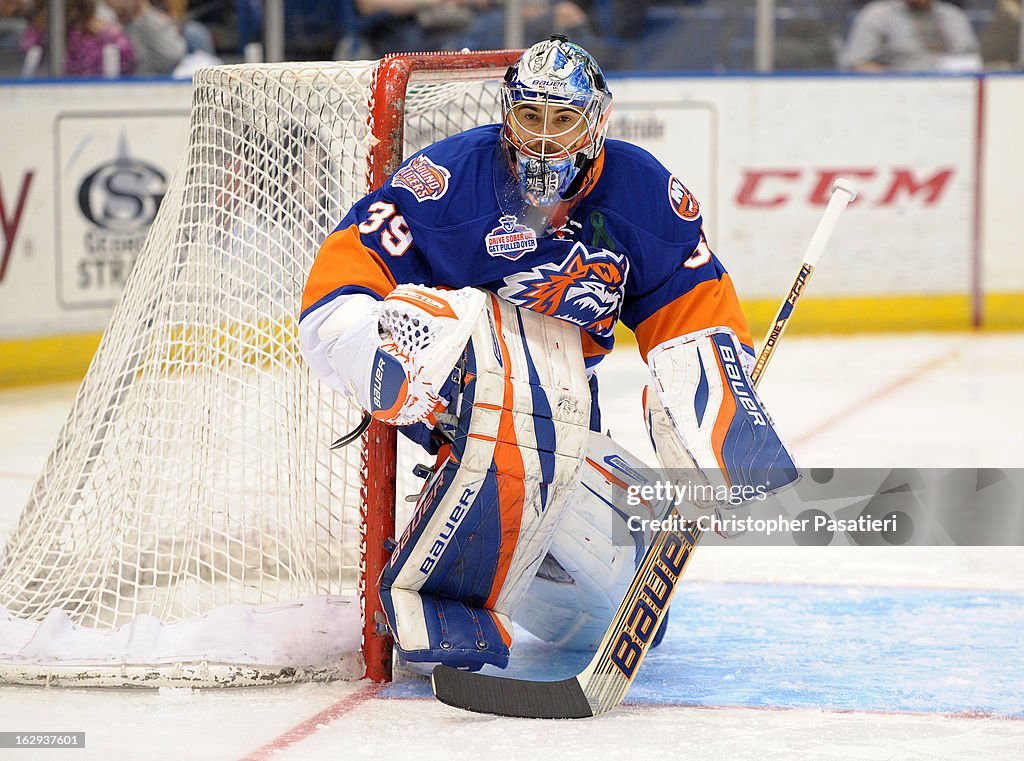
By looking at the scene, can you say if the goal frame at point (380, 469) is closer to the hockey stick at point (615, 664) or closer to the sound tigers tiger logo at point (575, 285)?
the hockey stick at point (615, 664)

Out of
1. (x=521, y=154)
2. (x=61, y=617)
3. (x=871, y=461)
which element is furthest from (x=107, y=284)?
(x=521, y=154)

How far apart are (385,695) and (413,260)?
657 millimetres

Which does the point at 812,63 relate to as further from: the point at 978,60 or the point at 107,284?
the point at 107,284

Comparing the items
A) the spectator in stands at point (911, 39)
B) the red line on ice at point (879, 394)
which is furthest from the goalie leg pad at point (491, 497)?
the spectator in stands at point (911, 39)

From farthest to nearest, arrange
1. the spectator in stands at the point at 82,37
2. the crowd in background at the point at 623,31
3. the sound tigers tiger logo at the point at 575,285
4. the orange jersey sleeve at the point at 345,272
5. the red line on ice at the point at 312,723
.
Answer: the crowd in background at the point at 623,31 < the spectator in stands at the point at 82,37 < the sound tigers tiger logo at the point at 575,285 < the orange jersey sleeve at the point at 345,272 < the red line on ice at the point at 312,723

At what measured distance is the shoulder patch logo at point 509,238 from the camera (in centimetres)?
226

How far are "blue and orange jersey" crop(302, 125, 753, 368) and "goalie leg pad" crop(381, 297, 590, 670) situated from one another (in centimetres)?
8

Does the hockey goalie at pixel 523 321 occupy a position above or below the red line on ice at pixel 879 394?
above

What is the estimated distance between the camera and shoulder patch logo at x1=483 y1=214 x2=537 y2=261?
226 cm

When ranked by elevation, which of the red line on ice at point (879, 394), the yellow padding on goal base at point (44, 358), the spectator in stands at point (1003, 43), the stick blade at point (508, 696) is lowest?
the red line on ice at point (879, 394)

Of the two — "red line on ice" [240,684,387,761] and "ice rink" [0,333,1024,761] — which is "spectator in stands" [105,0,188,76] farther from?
"red line on ice" [240,684,387,761]

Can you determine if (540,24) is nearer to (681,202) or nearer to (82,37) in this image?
(82,37)

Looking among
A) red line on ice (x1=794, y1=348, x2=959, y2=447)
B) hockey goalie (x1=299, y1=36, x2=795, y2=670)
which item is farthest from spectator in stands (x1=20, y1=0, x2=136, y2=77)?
hockey goalie (x1=299, y1=36, x2=795, y2=670)

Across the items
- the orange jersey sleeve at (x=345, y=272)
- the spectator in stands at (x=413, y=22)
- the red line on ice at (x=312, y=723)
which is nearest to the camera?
the red line on ice at (x=312, y=723)
